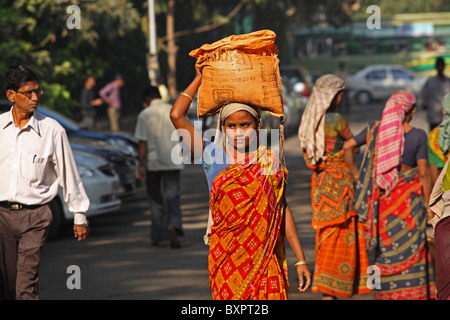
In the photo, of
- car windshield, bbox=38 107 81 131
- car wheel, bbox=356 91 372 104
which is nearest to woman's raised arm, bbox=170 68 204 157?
car windshield, bbox=38 107 81 131

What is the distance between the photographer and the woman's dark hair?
595cm

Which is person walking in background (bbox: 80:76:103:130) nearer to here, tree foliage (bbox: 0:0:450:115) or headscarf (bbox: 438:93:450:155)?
tree foliage (bbox: 0:0:450:115)

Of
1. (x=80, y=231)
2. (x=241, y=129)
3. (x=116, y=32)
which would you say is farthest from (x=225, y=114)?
(x=116, y=32)

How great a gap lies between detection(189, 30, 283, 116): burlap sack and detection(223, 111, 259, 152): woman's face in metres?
0.09

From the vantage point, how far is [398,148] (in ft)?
24.3

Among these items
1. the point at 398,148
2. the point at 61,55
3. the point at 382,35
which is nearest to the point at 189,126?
the point at 398,148

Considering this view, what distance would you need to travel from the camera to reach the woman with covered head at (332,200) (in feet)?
25.1

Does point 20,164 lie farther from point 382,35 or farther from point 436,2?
point 436,2

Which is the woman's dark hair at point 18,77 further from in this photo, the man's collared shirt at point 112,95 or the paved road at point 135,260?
the man's collared shirt at point 112,95

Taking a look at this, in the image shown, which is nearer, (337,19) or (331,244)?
(331,244)

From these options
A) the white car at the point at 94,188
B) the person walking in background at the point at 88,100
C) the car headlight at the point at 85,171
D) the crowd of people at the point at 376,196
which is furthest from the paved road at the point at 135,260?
the person walking in background at the point at 88,100

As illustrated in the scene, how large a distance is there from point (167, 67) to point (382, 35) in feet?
58.1

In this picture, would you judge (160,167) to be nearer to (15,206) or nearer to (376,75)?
(15,206)

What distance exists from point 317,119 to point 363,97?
1476 inches
